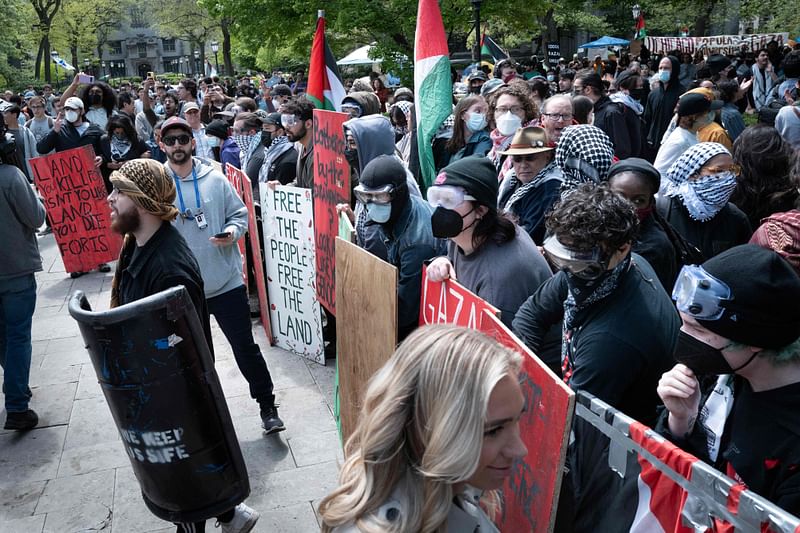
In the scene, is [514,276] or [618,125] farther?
[618,125]

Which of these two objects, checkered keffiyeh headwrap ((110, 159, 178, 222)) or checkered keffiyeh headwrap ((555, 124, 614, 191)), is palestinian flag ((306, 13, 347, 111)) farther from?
checkered keffiyeh headwrap ((110, 159, 178, 222))

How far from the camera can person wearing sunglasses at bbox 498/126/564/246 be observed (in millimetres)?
4457

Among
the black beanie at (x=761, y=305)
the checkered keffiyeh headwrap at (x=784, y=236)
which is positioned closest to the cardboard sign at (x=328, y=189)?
the checkered keffiyeh headwrap at (x=784, y=236)

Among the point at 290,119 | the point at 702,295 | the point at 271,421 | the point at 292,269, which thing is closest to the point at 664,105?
the point at 290,119

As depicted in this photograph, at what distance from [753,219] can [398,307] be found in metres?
2.62

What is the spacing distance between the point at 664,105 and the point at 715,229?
6.45 m

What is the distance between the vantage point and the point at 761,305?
1.96 metres

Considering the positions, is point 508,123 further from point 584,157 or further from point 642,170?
point 642,170

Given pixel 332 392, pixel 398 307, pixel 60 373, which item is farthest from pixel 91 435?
pixel 398 307

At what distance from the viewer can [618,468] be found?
236cm

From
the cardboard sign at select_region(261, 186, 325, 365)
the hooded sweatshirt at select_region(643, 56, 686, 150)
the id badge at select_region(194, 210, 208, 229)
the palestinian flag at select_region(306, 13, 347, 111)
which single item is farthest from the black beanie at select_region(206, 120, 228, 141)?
the hooded sweatshirt at select_region(643, 56, 686, 150)

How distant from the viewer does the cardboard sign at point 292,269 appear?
20.1 feet

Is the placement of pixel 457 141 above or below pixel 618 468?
above

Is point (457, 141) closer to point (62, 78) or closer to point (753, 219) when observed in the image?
point (753, 219)
